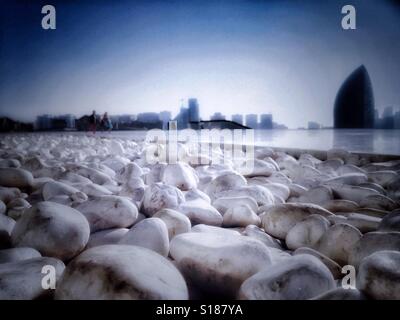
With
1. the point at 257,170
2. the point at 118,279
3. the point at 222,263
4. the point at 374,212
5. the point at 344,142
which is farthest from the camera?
the point at 344,142

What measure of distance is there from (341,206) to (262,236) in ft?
1.21

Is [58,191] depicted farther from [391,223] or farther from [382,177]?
[382,177]

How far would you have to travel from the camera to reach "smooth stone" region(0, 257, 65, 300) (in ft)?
1.73

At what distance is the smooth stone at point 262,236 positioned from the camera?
2.69ft

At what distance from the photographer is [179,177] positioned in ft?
4.29

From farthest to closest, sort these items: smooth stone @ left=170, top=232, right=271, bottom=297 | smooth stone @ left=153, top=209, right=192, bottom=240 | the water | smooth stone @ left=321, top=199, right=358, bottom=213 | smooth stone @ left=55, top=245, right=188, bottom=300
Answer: the water
smooth stone @ left=321, top=199, right=358, bottom=213
smooth stone @ left=153, top=209, right=192, bottom=240
smooth stone @ left=170, top=232, right=271, bottom=297
smooth stone @ left=55, top=245, right=188, bottom=300

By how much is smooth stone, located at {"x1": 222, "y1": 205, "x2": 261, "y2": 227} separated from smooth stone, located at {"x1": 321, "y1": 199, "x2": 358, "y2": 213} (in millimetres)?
280

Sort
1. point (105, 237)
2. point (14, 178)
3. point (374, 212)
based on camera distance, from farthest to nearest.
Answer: point (14, 178)
point (374, 212)
point (105, 237)

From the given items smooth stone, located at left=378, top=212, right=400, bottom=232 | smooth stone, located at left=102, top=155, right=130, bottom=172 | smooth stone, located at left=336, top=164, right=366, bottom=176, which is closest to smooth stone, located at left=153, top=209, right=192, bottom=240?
smooth stone, located at left=378, top=212, right=400, bottom=232

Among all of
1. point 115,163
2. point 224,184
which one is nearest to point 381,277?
point 224,184

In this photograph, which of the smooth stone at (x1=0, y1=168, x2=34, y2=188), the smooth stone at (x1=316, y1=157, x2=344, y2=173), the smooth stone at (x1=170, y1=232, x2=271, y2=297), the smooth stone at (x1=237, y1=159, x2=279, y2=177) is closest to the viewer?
the smooth stone at (x1=170, y1=232, x2=271, y2=297)

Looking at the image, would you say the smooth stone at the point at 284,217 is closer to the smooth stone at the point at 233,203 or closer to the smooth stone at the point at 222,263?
the smooth stone at the point at 233,203

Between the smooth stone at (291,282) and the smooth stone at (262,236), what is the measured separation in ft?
0.88

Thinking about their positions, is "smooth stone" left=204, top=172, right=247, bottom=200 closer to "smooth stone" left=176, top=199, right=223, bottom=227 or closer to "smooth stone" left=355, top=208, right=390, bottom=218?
"smooth stone" left=176, top=199, right=223, bottom=227
